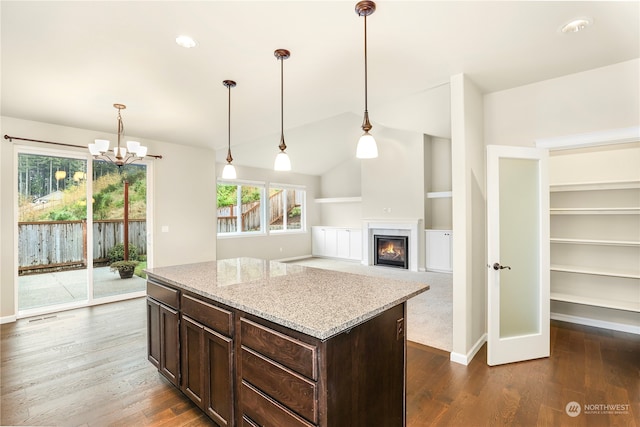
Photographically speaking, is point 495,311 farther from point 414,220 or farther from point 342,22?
point 414,220

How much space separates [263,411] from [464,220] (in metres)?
2.24

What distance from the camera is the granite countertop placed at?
137cm

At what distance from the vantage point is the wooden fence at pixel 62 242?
4.08 meters

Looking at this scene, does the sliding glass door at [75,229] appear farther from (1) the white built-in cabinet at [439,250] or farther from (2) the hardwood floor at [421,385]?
(1) the white built-in cabinet at [439,250]

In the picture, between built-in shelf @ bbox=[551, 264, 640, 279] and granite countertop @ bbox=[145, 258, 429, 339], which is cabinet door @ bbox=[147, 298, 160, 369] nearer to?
granite countertop @ bbox=[145, 258, 429, 339]

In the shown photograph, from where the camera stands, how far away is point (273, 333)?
4.77 feet

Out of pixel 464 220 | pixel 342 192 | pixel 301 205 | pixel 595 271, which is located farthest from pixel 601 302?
pixel 301 205

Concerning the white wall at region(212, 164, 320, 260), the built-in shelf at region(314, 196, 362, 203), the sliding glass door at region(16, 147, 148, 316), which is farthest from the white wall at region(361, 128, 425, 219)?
the sliding glass door at region(16, 147, 148, 316)

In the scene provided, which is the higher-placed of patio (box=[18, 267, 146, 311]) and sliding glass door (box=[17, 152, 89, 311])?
sliding glass door (box=[17, 152, 89, 311])

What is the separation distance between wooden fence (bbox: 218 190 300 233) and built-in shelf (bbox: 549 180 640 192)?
631cm

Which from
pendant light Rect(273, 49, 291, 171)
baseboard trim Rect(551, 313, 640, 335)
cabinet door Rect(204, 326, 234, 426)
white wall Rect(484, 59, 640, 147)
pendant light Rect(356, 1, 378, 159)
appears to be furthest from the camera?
baseboard trim Rect(551, 313, 640, 335)

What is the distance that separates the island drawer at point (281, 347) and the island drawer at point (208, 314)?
0.14 m

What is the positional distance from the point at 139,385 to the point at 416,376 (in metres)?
2.27

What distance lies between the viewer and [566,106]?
298 cm
